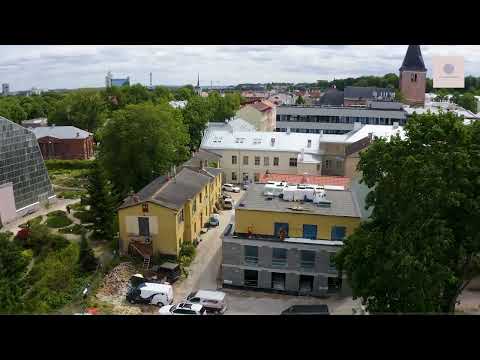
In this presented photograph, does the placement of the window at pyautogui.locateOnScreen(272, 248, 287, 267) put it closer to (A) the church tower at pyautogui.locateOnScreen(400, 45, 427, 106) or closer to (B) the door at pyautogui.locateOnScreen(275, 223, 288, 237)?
(B) the door at pyautogui.locateOnScreen(275, 223, 288, 237)

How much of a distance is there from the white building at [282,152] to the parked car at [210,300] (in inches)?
416

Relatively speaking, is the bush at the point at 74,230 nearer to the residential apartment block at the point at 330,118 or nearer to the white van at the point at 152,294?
the white van at the point at 152,294

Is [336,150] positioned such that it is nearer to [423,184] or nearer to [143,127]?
[143,127]

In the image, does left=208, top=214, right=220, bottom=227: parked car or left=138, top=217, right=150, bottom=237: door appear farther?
left=208, top=214, right=220, bottom=227: parked car

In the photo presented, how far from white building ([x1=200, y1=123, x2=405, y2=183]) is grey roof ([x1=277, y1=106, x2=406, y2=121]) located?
27.9ft

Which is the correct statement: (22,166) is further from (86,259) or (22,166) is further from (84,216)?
(86,259)

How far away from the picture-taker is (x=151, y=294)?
9.98m

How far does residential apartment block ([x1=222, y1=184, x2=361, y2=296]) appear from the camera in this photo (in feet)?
35.0

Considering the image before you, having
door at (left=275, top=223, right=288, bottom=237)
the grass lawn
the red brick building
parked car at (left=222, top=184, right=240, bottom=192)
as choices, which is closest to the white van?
door at (left=275, top=223, right=288, bottom=237)

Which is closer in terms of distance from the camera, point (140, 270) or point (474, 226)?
point (474, 226)

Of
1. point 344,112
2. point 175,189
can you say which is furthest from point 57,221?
point 344,112
